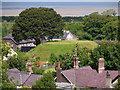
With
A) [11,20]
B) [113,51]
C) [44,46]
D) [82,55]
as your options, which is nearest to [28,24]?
[44,46]

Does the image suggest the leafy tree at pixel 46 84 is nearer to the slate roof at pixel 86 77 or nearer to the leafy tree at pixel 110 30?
the slate roof at pixel 86 77

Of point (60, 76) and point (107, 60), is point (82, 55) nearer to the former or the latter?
point (107, 60)

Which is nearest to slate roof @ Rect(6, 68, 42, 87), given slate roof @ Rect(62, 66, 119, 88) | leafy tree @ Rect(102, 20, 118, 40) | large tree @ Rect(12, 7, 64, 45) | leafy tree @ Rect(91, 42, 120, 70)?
slate roof @ Rect(62, 66, 119, 88)

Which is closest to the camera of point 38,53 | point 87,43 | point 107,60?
point 107,60

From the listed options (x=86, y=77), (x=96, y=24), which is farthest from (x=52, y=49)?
(x=86, y=77)

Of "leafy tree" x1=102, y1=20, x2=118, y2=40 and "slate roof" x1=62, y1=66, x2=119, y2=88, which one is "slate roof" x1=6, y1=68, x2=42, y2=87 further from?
"leafy tree" x1=102, y1=20, x2=118, y2=40

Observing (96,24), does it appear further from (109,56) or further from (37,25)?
(109,56)

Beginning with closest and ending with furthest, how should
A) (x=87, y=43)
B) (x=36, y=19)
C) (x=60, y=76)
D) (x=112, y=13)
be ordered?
1. (x=60, y=76)
2. (x=87, y=43)
3. (x=36, y=19)
4. (x=112, y=13)
